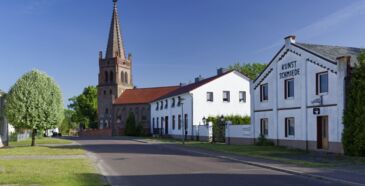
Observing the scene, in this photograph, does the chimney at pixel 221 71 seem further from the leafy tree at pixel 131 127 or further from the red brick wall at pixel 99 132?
the red brick wall at pixel 99 132

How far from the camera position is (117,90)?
92562mm

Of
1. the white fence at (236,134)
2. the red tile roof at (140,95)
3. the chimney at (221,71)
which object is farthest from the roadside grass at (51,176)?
the red tile roof at (140,95)

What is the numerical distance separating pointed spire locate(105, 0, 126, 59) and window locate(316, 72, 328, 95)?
7278 cm

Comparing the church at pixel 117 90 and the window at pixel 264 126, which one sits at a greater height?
the church at pixel 117 90

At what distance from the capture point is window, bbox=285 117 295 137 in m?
29.4

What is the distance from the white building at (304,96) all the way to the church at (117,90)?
172 feet

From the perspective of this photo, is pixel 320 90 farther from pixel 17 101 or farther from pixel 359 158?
pixel 17 101

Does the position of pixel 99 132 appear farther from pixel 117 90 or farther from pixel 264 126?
pixel 264 126

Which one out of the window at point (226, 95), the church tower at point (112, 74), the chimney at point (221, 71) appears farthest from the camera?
the church tower at point (112, 74)

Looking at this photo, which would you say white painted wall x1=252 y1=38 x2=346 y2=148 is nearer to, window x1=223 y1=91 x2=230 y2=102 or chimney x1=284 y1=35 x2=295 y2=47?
chimney x1=284 y1=35 x2=295 y2=47

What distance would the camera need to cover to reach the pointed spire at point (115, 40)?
96.2 metres

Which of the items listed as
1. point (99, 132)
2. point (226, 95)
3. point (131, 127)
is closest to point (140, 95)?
point (99, 132)

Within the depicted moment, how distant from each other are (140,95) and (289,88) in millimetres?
61669

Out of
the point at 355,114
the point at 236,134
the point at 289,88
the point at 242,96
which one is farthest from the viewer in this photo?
the point at 242,96
